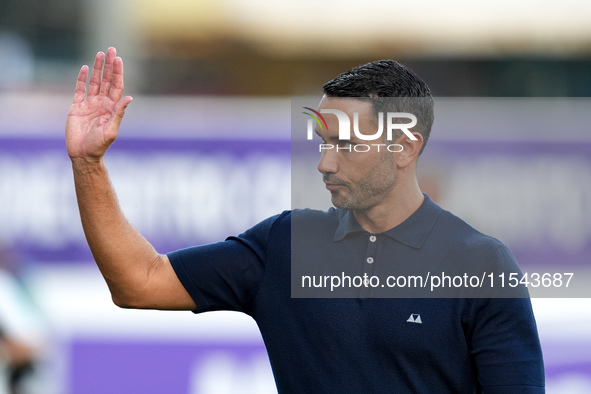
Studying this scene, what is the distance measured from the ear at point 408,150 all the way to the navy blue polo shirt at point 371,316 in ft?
0.46

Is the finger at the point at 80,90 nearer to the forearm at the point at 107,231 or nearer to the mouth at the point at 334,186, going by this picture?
the forearm at the point at 107,231

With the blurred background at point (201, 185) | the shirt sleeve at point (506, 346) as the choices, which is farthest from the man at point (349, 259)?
the blurred background at point (201, 185)

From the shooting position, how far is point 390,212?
1953mm

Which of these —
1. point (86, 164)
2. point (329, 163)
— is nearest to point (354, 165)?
point (329, 163)

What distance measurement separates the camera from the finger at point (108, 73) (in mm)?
1941

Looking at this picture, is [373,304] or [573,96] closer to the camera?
[373,304]

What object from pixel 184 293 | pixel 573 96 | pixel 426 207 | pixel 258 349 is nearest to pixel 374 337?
pixel 426 207

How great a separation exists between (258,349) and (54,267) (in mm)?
1255

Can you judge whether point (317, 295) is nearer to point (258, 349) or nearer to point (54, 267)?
point (258, 349)

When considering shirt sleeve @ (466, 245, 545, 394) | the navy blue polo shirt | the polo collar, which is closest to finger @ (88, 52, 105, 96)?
the navy blue polo shirt

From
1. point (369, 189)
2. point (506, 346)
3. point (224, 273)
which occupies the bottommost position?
point (506, 346)

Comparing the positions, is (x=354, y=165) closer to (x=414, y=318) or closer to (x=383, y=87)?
(x=383, y=87)

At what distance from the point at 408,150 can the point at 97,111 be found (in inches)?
30.8

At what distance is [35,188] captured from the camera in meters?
4.46
